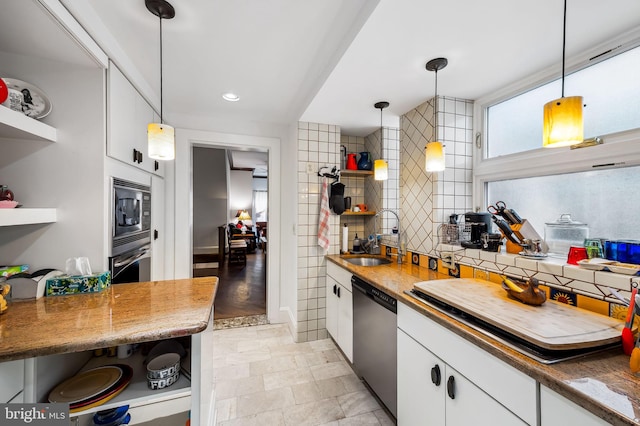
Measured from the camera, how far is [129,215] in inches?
70.2

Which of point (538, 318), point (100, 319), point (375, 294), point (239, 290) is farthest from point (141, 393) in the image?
point (239, 290)

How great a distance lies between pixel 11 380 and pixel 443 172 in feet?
7.99

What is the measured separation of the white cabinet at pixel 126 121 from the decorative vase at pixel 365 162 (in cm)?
202

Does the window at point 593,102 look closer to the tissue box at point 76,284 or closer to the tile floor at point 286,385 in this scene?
the tile floor at point 286,385

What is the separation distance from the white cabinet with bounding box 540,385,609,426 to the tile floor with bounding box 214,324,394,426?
3.77 ft

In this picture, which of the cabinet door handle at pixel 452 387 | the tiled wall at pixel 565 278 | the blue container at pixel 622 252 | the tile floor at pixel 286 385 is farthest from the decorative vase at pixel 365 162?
the cabinet door handle at pixel 452 387

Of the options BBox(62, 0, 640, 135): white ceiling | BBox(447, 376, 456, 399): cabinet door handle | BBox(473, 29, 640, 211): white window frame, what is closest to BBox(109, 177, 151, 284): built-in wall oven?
Result: BBox(62, 0, 640, 135): white ceiling

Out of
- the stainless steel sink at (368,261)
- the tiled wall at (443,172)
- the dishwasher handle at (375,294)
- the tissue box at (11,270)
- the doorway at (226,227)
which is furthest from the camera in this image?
the doorway at (226,227)

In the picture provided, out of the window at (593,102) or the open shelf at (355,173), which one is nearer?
the window at (593,102)

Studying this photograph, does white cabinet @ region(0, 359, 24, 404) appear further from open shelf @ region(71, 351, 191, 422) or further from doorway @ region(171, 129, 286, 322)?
doorway @ region(171, 129, 286, 322)

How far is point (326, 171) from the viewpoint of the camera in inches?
106

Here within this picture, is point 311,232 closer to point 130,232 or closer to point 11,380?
point 130,232

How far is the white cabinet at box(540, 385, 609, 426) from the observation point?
0.66 meters

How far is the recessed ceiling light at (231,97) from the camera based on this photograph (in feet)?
7.44
